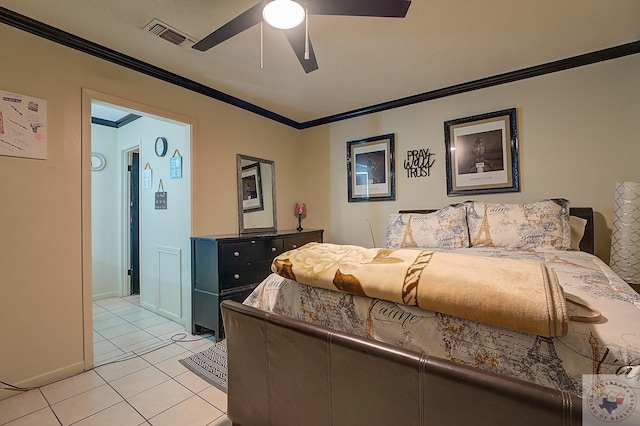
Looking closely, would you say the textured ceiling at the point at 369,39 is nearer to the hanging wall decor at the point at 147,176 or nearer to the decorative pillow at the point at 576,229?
the hanging wall decor at the point at 147,176

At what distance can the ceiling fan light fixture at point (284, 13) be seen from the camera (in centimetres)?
144

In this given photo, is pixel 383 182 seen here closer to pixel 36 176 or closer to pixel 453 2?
pixel 453 2

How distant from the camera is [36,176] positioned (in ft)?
6.49

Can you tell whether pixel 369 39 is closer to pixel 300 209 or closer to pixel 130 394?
pixel 300 209

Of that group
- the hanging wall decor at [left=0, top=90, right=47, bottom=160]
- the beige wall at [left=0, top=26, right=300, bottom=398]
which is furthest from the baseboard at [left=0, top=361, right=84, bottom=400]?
the hanging wall decor at [left=0, top=90, right=47, bottom=160]

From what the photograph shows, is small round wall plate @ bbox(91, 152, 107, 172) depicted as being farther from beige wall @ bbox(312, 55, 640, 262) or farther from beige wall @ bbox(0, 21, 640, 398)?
beige wall @ bbox(312, 55, 640, 262)

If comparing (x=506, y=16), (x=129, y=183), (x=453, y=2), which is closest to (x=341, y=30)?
(x=453, y=2)

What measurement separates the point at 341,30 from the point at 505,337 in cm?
214

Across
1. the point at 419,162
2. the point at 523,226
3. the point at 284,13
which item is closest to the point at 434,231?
the point at 523,226

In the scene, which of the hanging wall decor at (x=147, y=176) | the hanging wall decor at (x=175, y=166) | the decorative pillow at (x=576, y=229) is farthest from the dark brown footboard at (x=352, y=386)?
the hanging wall decor at (x=147, y=176)

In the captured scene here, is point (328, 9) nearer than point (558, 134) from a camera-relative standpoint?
Yes

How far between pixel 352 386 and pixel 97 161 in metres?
4.65

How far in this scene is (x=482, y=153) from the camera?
297 cm

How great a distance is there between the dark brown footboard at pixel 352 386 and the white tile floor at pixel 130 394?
0.60 m
